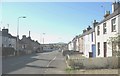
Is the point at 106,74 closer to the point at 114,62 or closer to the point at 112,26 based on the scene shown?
the point at 114,62

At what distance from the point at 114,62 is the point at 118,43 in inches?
192

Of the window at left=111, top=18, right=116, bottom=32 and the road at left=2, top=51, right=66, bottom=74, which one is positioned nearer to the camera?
the road at left=2, top=51, right=66, bottom=74

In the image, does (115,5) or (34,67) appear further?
(115,5)

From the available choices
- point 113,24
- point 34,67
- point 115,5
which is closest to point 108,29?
point 113,24

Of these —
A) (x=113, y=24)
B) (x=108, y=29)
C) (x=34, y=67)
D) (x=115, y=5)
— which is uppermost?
(x=115, y=5)

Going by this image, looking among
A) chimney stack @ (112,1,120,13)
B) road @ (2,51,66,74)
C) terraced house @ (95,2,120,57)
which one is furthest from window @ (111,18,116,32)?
road @ (2,51,66,74)

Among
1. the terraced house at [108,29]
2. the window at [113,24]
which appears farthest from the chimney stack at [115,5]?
the window at [113,24]

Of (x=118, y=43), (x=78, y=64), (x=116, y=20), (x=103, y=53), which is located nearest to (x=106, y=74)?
(x=118, y=43)

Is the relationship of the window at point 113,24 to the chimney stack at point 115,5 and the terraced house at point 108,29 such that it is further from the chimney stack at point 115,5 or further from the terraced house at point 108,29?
the chimney stack at point 115,5

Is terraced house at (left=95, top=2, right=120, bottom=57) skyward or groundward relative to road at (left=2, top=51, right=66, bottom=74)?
skyward

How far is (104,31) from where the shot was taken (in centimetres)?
3170

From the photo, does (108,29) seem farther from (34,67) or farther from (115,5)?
(34,67)

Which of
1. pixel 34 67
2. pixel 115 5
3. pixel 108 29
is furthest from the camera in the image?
pixel 115 5

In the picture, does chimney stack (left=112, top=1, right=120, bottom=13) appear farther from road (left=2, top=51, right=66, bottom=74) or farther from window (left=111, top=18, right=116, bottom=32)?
road (left=2, top=51, right=66, bottom=74)
